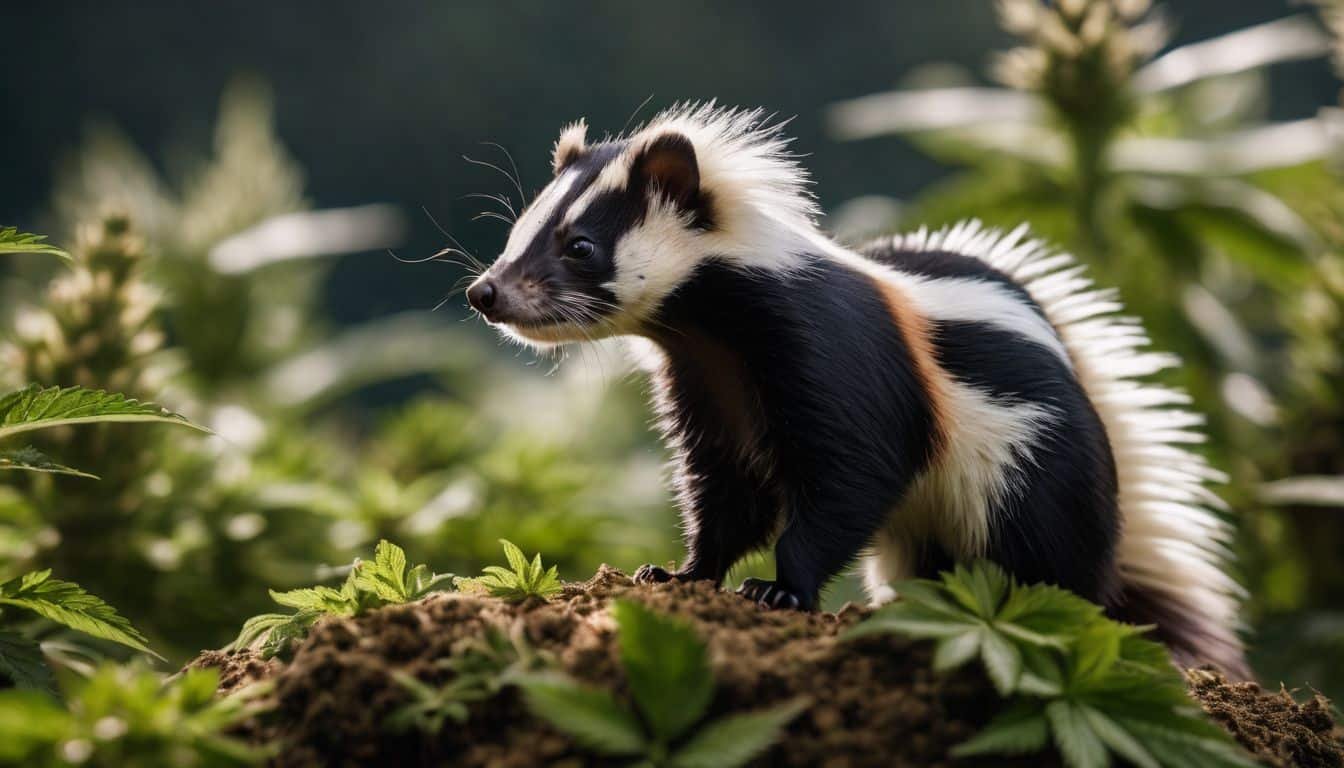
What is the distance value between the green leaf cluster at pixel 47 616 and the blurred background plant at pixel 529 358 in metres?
0.60

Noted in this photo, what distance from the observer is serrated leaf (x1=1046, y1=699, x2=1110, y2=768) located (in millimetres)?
1584

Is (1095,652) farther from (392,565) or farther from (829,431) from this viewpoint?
(392,565)

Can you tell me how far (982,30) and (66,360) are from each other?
13.0m

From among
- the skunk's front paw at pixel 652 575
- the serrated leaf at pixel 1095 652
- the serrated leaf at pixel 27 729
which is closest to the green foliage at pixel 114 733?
the serrated leaf at pixel 27 729

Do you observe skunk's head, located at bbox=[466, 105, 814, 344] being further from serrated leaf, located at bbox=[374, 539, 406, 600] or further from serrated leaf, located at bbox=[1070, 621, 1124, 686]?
serrated leaf, located at bbox=[1070, 621, 1124, 686]

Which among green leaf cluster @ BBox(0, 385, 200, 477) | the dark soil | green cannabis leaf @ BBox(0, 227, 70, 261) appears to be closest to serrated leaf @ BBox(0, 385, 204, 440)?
green leaf cluster @ BBox(0, 385, 200, 477)

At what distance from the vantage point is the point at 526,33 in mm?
15031

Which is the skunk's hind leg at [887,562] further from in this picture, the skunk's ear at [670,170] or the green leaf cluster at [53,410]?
the green leaf cluster at [53,410]

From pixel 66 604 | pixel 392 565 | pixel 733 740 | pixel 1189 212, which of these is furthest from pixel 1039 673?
pixel 1189 212

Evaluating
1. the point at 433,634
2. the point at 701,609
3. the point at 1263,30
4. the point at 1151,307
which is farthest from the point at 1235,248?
the point at 433,634

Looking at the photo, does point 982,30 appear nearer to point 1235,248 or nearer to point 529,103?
point 529,103

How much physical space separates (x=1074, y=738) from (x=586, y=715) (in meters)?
0.64

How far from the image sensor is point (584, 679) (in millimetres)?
1684

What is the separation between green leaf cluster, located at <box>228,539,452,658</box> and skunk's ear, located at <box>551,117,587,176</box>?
1006 mm
